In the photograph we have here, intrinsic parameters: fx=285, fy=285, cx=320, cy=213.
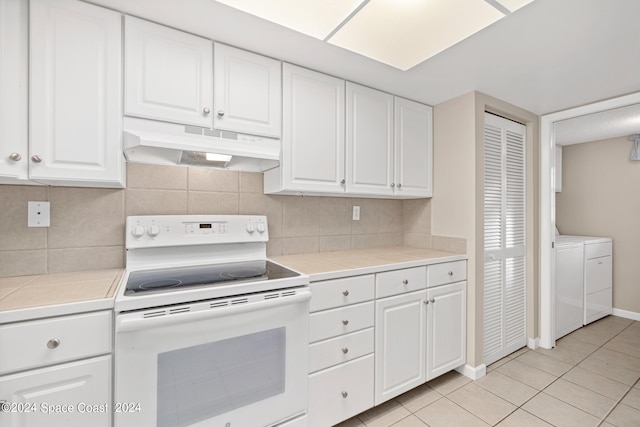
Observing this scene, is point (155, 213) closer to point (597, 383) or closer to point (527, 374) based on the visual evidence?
point (527, 374)

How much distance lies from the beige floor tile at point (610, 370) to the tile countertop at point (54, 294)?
10.8 ft

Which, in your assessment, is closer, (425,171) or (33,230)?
(33,230)

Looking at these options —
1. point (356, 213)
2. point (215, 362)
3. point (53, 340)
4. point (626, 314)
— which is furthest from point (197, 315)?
point (626, 314)

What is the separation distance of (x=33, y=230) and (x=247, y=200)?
1068mm

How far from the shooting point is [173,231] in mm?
1594

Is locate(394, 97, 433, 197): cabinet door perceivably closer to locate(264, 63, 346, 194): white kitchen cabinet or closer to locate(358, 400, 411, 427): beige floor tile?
locate(264, 63, 346, 194): white kitchen cabinet

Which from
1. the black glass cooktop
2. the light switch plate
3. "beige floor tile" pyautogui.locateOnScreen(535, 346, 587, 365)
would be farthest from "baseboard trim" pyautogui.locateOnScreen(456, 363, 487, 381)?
the light switch plate

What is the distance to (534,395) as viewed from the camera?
1.92 m

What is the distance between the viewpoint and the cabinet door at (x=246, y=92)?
154 centimetres

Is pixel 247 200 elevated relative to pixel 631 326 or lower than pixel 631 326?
elevated

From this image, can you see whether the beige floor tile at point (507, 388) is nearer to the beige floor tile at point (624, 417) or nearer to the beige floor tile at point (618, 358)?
the beige floor tile at point (624, 417)

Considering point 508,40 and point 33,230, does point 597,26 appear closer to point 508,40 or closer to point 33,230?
point 508,40

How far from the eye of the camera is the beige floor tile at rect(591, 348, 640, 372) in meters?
2.31

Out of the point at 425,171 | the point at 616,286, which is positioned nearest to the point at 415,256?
the point at 425,171
